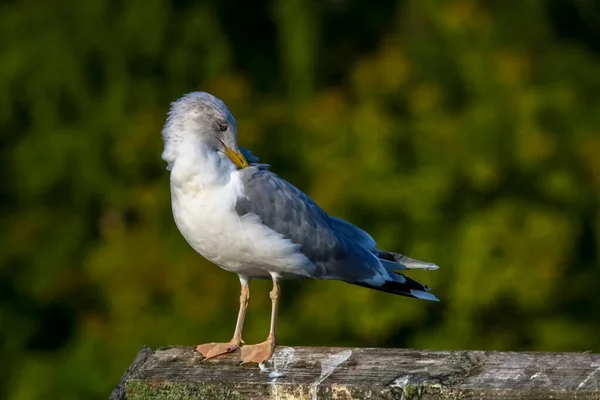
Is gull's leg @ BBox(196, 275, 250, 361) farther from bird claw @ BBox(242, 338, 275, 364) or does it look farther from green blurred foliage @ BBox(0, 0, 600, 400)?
green blurred foliage @ BBox(0, 0, 600, 400)

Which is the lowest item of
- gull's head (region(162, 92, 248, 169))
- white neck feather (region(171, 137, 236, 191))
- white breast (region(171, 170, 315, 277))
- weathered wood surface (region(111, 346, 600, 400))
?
weathered wood surface (region(111, 346, 600, 400))

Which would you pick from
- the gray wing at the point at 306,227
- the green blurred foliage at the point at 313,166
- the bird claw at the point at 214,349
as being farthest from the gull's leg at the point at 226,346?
the green blurred foliage at the point at 313,166

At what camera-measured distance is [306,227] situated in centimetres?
399

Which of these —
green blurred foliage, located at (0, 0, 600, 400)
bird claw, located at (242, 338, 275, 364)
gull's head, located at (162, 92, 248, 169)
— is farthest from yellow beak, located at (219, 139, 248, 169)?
green blurred foliage, located at (0, 0, 600, 400)

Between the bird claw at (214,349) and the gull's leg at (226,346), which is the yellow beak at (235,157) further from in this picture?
the bird claw at (214,349)

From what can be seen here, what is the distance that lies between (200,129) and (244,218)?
29cm

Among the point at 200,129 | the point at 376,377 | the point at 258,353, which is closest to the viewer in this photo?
the point at 376,377

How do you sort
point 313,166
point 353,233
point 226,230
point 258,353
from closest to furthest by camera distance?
point 258,353 < point 226,230 < point 353,233 < point 313,166

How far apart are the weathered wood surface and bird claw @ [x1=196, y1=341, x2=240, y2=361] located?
4.8 inches

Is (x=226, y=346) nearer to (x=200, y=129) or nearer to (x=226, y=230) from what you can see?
(x=226, y=230)

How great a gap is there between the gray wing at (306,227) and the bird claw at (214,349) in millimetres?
427

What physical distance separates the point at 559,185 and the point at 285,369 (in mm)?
6686

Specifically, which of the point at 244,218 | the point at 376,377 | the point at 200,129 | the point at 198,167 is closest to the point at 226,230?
the point at 244,218

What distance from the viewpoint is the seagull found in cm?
374
